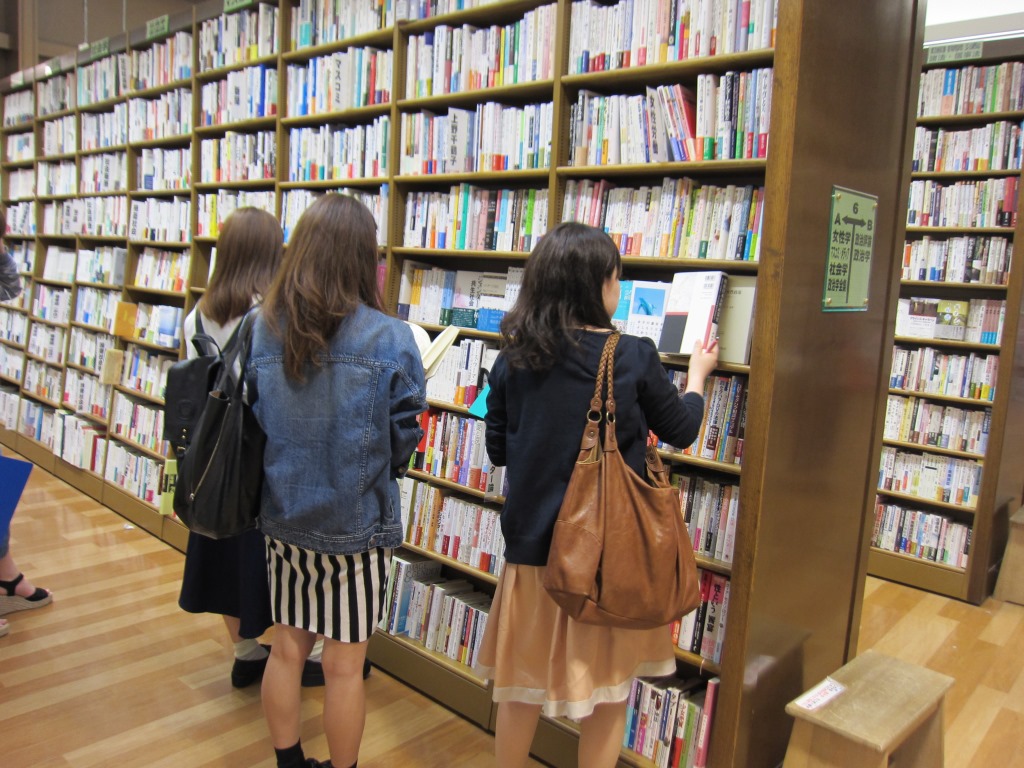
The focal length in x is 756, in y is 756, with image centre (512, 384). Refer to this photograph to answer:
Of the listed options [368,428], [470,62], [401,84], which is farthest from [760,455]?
[401,84]

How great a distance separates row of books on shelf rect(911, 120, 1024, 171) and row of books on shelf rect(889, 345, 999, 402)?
0.97 metres

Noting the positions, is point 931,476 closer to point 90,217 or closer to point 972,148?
point 972,148

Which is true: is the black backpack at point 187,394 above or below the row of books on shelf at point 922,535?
above

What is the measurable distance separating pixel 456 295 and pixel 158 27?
8.83 feet

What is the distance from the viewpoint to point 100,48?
4.65 m

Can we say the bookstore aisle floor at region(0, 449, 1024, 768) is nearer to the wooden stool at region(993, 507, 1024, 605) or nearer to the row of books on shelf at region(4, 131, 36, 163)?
the wooden stool at region(993, 507, 1024, 605)

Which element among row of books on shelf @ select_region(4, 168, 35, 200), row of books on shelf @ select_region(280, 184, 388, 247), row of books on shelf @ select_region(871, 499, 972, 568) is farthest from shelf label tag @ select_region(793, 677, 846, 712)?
row of books on shelf @ select_region(4, 168, 35, 200)

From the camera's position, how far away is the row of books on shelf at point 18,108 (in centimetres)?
555

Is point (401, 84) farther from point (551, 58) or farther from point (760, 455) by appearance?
point (760, 455)

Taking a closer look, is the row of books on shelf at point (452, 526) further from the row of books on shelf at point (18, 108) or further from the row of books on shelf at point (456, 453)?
the row of books on shelf at point (18, 108)

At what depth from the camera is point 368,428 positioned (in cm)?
168

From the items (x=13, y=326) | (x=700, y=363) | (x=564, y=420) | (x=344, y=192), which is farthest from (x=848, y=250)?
(x=13, y=326)

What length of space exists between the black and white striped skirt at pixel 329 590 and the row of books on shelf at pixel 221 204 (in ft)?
7.04

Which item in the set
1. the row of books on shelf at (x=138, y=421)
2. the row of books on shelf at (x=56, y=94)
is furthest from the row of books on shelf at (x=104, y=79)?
the row of books on shelf at (x=138, y=421)
